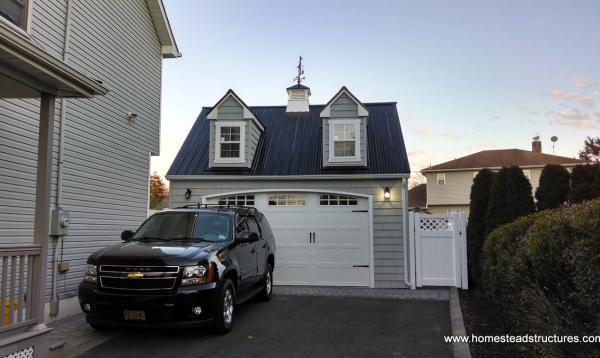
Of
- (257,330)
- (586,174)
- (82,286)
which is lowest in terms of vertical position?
(257,330)

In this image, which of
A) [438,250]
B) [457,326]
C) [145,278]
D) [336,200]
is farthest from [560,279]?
[336,200]

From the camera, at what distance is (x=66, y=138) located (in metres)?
7.91

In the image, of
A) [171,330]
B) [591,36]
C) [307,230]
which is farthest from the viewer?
[307,230]

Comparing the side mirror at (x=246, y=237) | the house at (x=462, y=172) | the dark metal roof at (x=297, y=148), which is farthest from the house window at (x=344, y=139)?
the house at (x=462, y=172)

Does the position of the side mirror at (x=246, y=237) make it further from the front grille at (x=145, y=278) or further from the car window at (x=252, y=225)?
the front grille at (x=145, y=278)

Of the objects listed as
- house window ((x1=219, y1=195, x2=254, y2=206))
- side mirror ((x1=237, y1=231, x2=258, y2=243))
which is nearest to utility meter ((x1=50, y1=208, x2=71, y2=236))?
side mirror ((x1=237, y1=231, x2=258, y2=243))

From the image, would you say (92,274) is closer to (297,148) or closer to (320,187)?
(320,187)

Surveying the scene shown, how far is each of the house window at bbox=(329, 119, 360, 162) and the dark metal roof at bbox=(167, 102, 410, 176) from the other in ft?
1.44

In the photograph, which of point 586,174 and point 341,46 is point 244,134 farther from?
point 586,174

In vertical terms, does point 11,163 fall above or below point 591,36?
below

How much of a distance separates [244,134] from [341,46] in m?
3.93

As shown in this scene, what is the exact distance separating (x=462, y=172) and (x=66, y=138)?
97.2 ft

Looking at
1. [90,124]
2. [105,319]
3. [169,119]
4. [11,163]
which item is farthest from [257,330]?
[169,119]

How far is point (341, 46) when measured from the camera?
13227 mm
